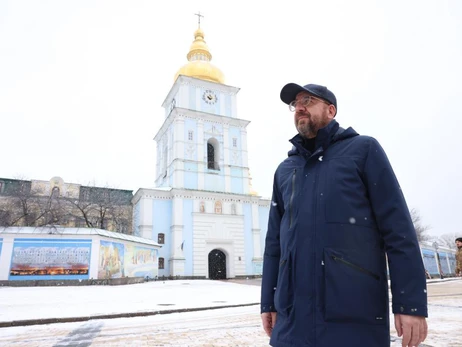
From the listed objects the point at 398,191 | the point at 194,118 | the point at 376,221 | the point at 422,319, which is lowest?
the point at 422,319

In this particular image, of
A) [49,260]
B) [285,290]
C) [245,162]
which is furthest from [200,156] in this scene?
[285,290]

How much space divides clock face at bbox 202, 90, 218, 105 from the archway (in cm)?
1499

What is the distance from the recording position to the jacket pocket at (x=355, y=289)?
1844 mm

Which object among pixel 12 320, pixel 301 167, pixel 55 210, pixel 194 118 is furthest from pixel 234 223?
pixel 301 167

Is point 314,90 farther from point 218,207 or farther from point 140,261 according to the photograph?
point 218,207

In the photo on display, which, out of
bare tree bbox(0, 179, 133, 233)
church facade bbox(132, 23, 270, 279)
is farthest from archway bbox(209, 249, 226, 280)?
bare tree bbox(0, 179, 133, 233)

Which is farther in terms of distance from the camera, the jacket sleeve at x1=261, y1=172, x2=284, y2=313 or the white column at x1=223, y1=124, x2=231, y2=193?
the white column at x1=223, y1=124, x2=231, y2=193

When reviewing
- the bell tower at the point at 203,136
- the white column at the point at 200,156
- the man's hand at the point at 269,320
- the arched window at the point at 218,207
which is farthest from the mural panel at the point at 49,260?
the man's hand at the point at 269,320

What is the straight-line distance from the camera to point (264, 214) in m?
33.9

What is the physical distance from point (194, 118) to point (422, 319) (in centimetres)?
3287

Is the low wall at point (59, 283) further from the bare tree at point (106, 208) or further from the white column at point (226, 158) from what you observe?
the white column at point (226, 158)

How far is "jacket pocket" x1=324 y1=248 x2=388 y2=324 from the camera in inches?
72.6

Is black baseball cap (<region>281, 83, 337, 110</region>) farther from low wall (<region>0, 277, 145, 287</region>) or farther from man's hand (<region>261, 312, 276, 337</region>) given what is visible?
low wall (<region>0, 277, 145, 287</region>)

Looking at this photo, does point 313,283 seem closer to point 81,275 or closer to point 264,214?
point 81,275
